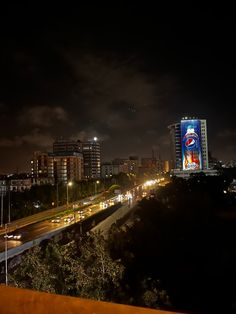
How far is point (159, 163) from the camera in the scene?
318 feet

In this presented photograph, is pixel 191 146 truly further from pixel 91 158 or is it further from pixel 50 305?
pixel 50 305

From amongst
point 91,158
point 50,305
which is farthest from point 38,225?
point 91,158

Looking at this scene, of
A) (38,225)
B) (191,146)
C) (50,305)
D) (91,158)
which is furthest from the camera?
(91,158)

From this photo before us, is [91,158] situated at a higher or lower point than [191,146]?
lower

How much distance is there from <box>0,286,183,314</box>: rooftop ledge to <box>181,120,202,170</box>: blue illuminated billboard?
158ft

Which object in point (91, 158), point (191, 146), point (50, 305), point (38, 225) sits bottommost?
point (38, 225)

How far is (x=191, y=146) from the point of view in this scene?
157 feet

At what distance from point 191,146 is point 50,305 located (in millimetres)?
48319

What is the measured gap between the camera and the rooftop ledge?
36.8 inches

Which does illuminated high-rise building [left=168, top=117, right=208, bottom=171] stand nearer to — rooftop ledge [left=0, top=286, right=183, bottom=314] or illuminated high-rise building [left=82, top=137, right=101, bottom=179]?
illuminated high-rise building [left=82, top=137, right=101, bottom=179]

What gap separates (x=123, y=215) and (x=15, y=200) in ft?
24.4

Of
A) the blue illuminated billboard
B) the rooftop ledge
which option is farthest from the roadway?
the blue illuminated billboard

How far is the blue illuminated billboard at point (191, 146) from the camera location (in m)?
48.2

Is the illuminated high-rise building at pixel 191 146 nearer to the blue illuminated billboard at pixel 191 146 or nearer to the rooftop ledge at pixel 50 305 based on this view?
the blue illuminated billboard at pixel 191 146
